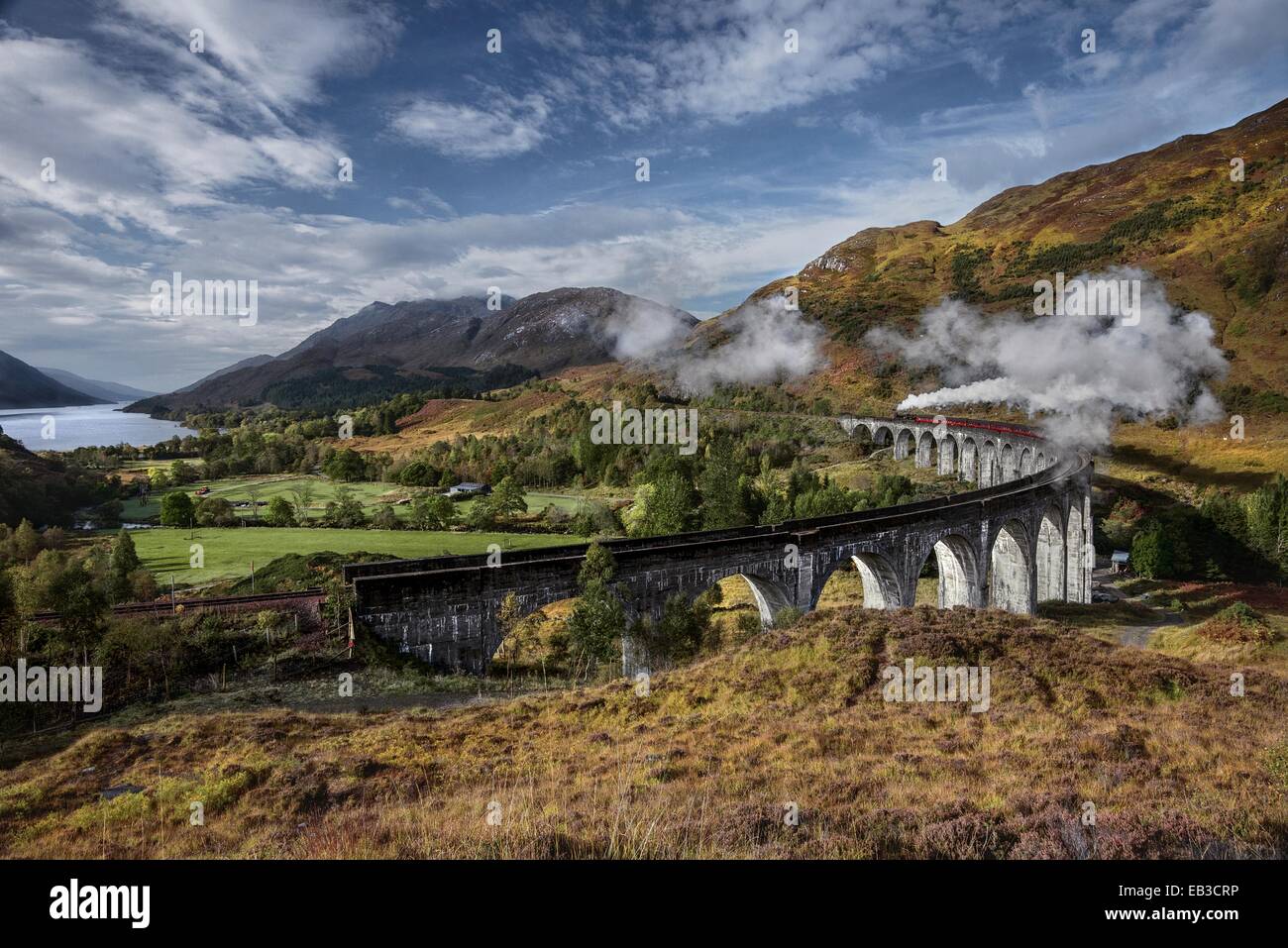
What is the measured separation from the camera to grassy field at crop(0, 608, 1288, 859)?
279 inches

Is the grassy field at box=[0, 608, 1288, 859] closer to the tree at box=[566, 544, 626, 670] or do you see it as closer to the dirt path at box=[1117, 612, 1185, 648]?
the tree at box=[566, 544, 626, 670]

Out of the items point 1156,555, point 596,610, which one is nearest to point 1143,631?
point 1156,555

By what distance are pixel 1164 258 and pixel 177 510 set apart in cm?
17846

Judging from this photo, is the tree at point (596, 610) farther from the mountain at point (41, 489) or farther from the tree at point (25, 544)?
the mountain at point (41, 489)

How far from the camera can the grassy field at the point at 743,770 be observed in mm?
7094

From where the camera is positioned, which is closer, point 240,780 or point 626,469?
point 240,780

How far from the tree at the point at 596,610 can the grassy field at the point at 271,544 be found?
77.2ft

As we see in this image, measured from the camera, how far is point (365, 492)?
88.6m

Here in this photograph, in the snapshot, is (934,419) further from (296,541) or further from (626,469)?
(296,541)

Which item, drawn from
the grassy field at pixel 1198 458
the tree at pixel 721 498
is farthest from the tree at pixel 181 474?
the grassy field at pixel 1198 458

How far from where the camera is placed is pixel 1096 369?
98.7 m

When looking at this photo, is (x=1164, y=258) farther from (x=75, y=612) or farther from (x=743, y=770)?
(x=75, y=612)
